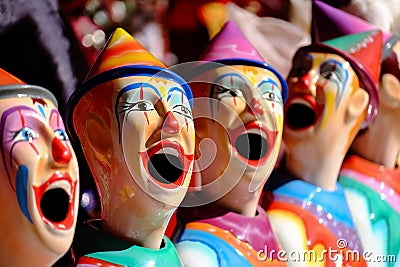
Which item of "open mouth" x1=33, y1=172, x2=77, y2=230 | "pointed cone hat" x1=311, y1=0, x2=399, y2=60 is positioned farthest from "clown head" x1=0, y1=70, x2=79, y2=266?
"pointed cone hat" x1=311, y1=0, x2=399, y2=60

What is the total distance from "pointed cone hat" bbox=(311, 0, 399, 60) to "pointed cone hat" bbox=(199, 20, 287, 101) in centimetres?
34

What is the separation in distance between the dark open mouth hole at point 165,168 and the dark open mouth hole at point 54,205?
133 mm

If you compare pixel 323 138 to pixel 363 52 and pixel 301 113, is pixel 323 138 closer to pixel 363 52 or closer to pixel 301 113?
pixel 301 113

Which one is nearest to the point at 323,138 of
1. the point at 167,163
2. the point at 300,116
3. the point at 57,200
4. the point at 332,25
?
the point at 300,116

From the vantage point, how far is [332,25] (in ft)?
4.95

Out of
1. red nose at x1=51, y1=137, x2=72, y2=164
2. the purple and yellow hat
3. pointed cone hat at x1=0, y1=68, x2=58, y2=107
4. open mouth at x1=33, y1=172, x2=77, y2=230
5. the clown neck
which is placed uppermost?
pointed cone hat at x1=0, y1=68, x2=58, y2=107

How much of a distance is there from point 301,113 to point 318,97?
0.05m

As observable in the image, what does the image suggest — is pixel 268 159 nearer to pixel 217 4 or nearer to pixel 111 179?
pixel 111 179

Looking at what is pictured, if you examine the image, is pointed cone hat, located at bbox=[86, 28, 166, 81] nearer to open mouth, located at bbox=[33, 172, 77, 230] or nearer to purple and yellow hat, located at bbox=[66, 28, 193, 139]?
purple and yellow hat, located at bbox=[66, 28, 193, 139]

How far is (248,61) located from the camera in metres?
1.16

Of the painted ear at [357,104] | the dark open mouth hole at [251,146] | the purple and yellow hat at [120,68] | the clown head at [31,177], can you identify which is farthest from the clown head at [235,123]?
the clown head at [31,177]

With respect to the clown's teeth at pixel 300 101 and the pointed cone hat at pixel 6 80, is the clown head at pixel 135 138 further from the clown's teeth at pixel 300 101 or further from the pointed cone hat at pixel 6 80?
the clown's teeth at pixel 300 101

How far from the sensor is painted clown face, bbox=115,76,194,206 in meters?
0.95

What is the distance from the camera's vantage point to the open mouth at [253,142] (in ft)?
3.71
